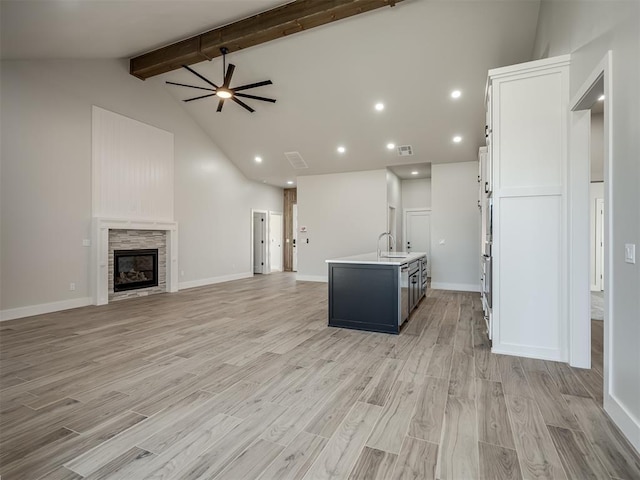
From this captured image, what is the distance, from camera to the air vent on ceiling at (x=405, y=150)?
7230 millimetres

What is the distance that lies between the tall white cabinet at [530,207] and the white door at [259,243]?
827cm

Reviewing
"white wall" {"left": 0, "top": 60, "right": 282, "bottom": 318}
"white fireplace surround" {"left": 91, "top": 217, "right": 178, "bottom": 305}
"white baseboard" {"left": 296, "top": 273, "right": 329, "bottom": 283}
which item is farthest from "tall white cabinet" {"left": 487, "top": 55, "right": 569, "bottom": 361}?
"white wall" {"left": 0, "top": 60, "right": 282, "bottom": 318}

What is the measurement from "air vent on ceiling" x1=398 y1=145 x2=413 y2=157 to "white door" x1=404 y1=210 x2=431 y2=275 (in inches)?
108

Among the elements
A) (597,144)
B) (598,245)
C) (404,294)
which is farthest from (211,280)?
(598,245)

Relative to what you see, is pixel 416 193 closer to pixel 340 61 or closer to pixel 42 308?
pixel 340 61

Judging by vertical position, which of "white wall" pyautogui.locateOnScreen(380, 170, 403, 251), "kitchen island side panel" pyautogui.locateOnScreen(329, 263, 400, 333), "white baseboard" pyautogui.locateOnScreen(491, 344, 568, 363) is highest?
"white wall" pyautogui.locateOnScreen(380, 170, 403, 251)

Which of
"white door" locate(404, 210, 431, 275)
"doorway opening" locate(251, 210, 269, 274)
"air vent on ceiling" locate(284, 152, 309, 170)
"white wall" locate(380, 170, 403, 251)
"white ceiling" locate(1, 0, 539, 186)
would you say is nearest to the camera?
"white ceiling" locate(1, 0, 539, 186)

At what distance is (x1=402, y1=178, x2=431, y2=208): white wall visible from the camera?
32.1 feet

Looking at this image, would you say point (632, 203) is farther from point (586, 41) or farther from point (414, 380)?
point (414, 380)

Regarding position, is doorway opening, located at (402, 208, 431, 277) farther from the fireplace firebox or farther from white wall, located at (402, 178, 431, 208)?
the fireplace firebox

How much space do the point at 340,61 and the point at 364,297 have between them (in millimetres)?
3891

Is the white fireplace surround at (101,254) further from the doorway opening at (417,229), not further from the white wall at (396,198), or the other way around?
the doorway opening at (417,229)

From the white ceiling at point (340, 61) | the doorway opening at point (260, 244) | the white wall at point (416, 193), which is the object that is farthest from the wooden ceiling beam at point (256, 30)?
the white wall at point (416, 193)

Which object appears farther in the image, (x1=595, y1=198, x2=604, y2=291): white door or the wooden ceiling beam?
(x1=595, y1=198, x2=604, y2=291): white door
